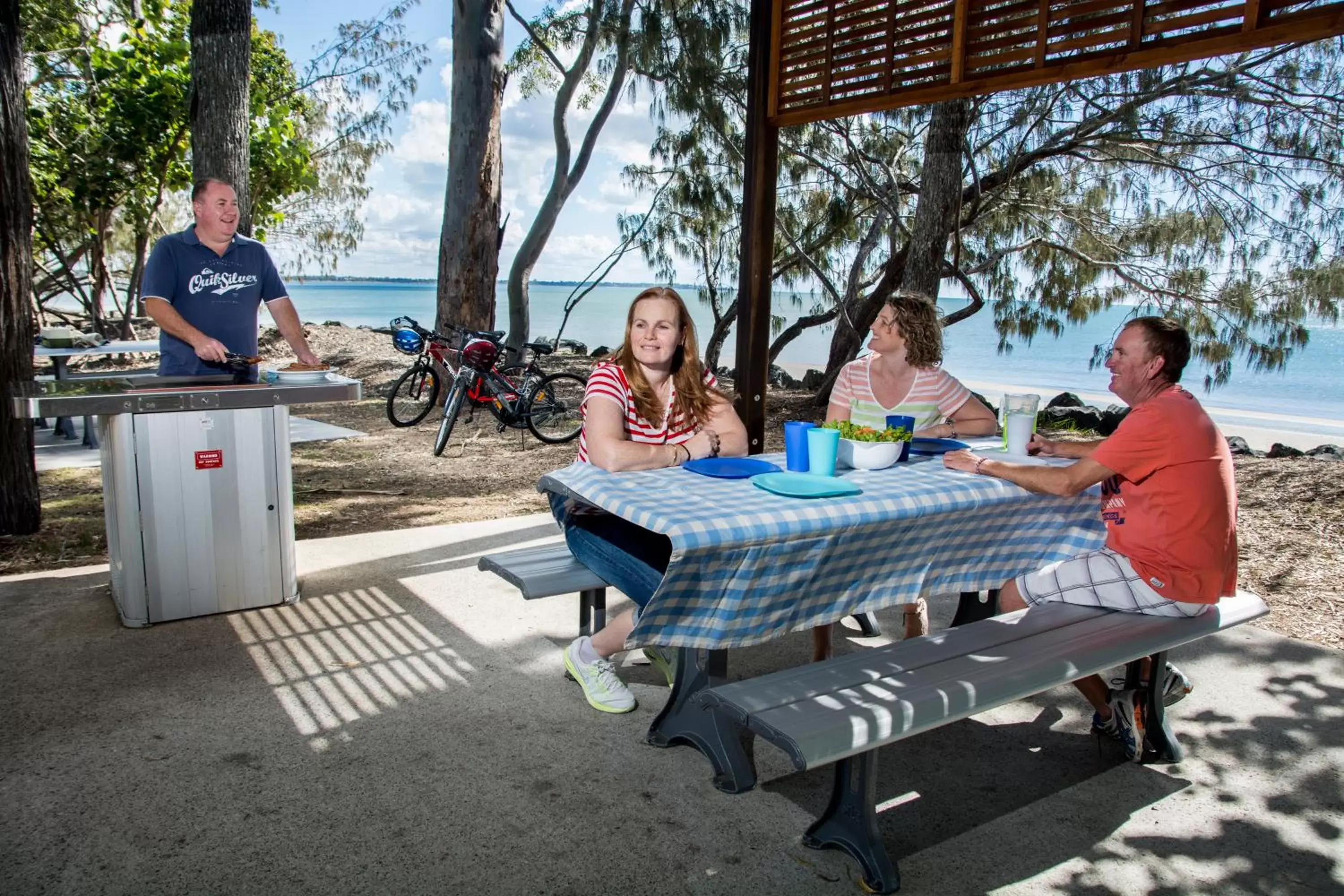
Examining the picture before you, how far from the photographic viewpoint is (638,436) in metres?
2.59

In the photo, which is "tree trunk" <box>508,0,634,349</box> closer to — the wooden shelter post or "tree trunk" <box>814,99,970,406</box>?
"tree trunk" <box>814,99,970,406</box>

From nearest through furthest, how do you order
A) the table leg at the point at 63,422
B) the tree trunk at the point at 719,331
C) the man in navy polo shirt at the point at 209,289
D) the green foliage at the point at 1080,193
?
the man in navy polo shirt at the point at 209,289, the table leg at the point at 63,422, the green foliage at the point at 1080,193, the tree trunk at the point at 719,331

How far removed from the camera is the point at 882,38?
12.2 ft

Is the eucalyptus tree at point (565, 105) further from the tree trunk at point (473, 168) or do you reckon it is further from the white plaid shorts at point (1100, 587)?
the white plaid shorts at point (1100, 587)

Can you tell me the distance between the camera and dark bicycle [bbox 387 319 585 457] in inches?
289

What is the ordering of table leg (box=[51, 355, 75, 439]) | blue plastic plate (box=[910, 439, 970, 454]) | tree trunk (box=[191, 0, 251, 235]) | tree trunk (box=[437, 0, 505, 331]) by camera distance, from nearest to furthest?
blue plastic plate (box=[910, 439, 970, 454]), tree trunk (box=[191, 0, 251, 235]), table leg (box=[51, 355, 75, 439]), tree trunk (box=[437, 0, 505, 331])

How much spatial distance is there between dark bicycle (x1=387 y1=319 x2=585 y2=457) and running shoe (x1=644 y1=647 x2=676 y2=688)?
4.03m

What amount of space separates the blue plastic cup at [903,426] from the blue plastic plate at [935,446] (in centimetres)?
6

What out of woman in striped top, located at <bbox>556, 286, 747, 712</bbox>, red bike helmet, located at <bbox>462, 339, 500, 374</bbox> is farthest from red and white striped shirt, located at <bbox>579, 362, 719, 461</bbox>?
red bike helmet, located at <bbox>462, 339, 500, 374</bbox>

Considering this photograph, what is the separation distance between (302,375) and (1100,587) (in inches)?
104

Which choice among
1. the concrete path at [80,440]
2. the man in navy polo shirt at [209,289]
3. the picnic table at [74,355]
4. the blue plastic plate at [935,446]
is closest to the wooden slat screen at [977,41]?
the blue plastic plate at [935,446]

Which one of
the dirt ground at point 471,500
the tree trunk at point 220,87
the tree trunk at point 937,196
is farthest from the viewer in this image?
the tree trunk at point 937,196

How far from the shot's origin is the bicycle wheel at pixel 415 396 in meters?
8.27

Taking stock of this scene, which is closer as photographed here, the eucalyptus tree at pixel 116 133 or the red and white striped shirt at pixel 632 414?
the red and white striped shirt at pixel 632 414
